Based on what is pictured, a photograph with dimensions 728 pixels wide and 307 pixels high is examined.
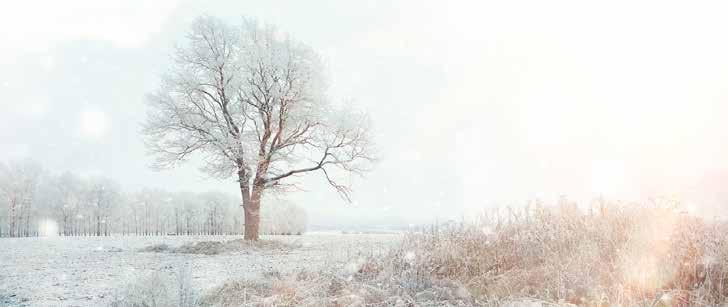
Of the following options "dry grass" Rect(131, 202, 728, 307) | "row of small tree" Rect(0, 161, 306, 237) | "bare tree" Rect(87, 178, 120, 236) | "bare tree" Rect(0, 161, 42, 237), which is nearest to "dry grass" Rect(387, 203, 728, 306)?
"dry grass" Rect(131, 202, 728, 307)

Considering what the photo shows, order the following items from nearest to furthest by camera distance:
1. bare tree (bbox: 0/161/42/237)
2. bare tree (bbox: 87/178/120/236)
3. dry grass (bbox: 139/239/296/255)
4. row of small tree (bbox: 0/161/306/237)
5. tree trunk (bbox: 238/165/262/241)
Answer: dry grass (bbox: 139/239/296/255), tree trunk (bbox: 238/165/262/241), bare tree (bbox: 0/161/42/237), row of small tree (bbox: 0/161/306/237), bare tree (bbox: 87/178/120/236)

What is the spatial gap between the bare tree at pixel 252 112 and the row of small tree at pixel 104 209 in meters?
35.6

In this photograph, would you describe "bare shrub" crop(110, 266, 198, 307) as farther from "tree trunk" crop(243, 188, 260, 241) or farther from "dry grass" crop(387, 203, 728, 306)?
"tree trunk" crop(243, 188, 260, 241)

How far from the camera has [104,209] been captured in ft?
218

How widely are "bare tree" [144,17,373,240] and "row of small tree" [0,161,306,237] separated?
35626 millimetres

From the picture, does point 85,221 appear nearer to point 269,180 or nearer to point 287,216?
point 287,216

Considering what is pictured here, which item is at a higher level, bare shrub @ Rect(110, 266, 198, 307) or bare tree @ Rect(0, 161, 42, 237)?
bare tree @ Rect(0, 161, 42, 237)

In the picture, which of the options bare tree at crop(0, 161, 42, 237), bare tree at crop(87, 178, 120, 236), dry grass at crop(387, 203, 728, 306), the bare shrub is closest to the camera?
dry grass at crop(387, 203, 728, 306)

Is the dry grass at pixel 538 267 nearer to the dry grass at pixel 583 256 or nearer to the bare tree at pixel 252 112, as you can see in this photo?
the dry grass at pixel 583 256

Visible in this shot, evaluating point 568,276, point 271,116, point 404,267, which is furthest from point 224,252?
point 568,276

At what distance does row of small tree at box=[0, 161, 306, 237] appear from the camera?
6025 cm

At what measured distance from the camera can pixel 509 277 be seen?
7.00 m

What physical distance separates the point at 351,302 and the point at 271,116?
1553 centimetres

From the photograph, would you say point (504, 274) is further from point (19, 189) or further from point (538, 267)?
point (19, 189)
